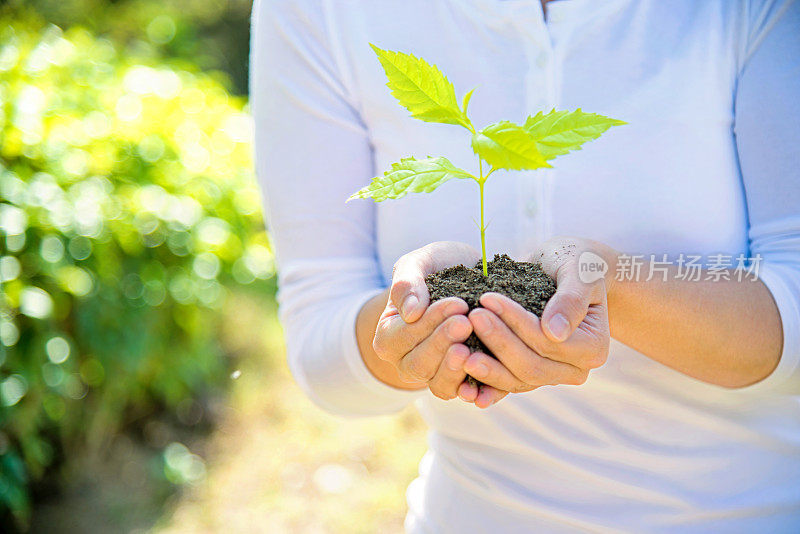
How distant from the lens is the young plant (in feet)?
3.43

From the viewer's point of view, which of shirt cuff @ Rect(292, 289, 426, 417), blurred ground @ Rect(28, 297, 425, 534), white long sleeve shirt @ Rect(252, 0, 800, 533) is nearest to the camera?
white long sleeve shirt @ Rect(252, 0, 800, 533)

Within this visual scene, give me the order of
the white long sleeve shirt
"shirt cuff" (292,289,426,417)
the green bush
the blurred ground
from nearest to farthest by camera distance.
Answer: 1. the white long sleeve shirt
2. "shirt cuff" (292,289,426,417)
3. the green bush
4. the blurred ground

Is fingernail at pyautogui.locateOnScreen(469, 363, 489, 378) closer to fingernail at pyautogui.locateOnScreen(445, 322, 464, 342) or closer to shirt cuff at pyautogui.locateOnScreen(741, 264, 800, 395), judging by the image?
fingernail at pyautogui.locateOnScreen(445, 322, 464, 342)

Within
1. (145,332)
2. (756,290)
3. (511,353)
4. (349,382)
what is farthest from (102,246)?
(756,290)

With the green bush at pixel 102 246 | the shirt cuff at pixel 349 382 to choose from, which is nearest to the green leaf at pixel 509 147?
the shirt cuff at pixel 349 382

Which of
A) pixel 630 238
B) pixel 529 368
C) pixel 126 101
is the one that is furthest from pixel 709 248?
pixel 126 101

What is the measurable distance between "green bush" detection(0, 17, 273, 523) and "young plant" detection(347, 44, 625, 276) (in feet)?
7.04

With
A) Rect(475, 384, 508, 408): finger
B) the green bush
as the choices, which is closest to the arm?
Rect(475, 384, 508, 408): finger

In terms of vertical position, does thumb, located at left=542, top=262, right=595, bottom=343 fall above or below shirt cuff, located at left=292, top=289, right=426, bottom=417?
above

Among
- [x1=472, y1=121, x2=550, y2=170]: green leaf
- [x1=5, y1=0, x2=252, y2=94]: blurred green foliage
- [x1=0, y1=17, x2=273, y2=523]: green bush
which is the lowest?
[x1=0, y1=17, x2=273, y2=523]: green bush

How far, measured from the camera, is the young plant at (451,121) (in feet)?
3.43

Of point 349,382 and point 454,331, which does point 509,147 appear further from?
point 349,382

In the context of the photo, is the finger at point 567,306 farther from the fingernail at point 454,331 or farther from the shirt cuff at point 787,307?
the shirt cuff at point 787,307

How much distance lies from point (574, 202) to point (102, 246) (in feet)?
7.37
